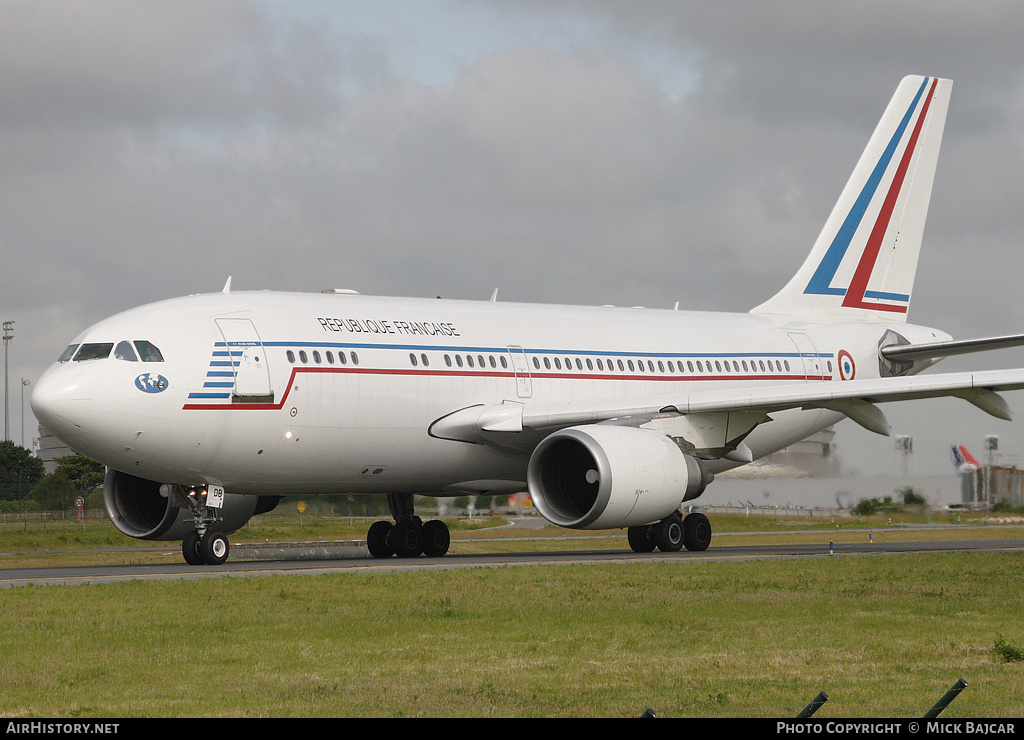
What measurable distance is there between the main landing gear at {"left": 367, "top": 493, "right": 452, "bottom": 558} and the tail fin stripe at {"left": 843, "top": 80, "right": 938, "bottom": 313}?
12.1 meters

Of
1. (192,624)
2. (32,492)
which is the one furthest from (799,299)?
(32,492)

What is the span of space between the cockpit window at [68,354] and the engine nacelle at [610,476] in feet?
24.2

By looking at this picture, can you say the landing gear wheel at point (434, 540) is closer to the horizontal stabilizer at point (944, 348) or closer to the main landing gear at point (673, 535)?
the main landing gear at point (673, 535)

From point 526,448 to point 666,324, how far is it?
515cm

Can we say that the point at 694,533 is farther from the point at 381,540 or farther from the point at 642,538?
the point at 381,540

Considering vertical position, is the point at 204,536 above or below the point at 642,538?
above

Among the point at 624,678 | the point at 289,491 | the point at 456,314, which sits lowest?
the point at 624,678

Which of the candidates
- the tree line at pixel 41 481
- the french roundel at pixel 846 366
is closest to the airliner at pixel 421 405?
the french roundel at pixel 846 366

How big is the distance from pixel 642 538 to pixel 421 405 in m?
5.08

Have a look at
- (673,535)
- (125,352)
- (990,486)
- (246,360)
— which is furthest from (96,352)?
(990,486)

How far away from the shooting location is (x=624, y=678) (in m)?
Result: 9.90

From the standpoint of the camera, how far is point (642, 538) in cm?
2453

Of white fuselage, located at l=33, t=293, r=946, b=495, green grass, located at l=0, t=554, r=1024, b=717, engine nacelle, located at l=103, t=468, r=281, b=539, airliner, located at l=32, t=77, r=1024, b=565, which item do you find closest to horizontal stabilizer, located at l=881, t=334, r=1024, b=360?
airliner, located at l=32, t=77, r=1024, b=565
